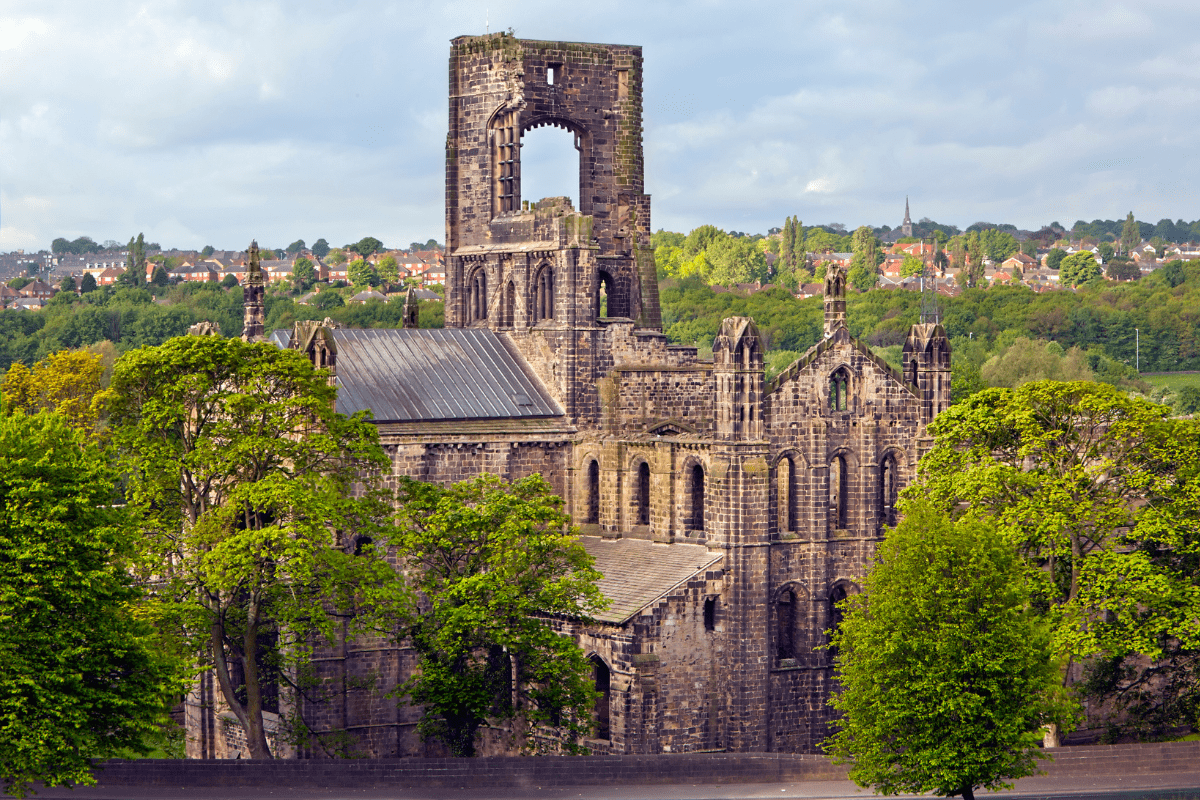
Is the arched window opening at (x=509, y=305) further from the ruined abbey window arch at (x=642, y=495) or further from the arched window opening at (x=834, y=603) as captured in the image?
the arched window opening at (x=834, y=603)

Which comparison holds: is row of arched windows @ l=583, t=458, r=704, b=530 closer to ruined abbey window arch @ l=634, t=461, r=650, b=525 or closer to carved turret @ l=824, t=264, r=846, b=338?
ruined abbey window arch @ l=634, t=461, r=650, b=525

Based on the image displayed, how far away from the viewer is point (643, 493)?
217 ft

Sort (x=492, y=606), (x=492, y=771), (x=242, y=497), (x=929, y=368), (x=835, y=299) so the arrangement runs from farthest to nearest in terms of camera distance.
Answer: (x=929, y=368)
(x=835, y=299)
(x=492, y=606)
(x=492, y=771)
(x=242, y=497)

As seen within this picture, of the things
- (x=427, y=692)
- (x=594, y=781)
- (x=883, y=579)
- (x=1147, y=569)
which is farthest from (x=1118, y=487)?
(x=427, y=692)

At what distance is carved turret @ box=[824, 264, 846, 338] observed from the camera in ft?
215

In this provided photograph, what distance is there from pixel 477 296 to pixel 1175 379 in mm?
117604

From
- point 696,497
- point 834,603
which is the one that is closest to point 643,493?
point 696,497

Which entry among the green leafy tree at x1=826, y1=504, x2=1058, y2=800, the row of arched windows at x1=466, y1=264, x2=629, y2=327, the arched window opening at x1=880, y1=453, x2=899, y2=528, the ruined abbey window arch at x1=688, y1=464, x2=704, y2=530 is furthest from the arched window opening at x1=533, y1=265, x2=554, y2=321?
the green leafy tree at x1=826, y1=504, x2=1058, y2=800

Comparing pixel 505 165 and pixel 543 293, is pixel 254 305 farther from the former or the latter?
pixel 505 165

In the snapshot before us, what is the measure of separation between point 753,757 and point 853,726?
574 centimetres

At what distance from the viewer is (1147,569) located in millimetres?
57281

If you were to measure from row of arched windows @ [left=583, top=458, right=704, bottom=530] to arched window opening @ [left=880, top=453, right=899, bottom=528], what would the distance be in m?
6.90

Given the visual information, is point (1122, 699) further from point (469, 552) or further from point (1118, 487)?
point (469, 552)

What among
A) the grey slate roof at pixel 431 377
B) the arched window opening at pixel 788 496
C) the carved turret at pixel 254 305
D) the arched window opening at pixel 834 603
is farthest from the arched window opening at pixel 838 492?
the carved turret at pixel 254 305
